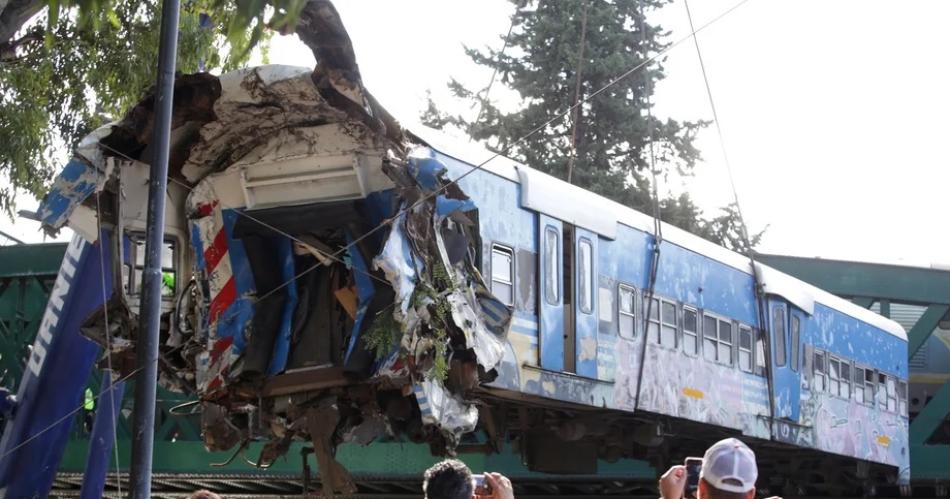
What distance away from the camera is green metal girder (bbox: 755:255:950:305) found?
2698cm

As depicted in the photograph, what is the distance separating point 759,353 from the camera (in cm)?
1634

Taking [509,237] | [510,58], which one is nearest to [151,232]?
[509,237]

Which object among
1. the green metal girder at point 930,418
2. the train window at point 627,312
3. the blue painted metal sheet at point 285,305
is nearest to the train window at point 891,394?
the green metal girder at point 930,418

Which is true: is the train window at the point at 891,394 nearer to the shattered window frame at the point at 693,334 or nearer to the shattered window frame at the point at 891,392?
the shattered window frame at the point at 891,392

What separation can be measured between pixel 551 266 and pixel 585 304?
676 mm

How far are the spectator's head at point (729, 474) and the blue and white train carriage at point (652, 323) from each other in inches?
241

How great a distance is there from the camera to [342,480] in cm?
1100

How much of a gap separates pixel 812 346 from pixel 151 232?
11.1m

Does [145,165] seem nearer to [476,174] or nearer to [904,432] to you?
[476,174]

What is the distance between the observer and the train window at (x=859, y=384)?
20.2 m

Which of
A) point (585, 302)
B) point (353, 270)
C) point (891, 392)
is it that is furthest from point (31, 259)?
point (353, 270)

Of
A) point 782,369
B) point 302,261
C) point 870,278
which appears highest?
point 870,278

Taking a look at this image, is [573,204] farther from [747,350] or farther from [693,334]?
[747,350]

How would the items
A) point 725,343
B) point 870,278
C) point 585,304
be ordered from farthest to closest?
point 870,278 < point 725,343 < point 585,304
